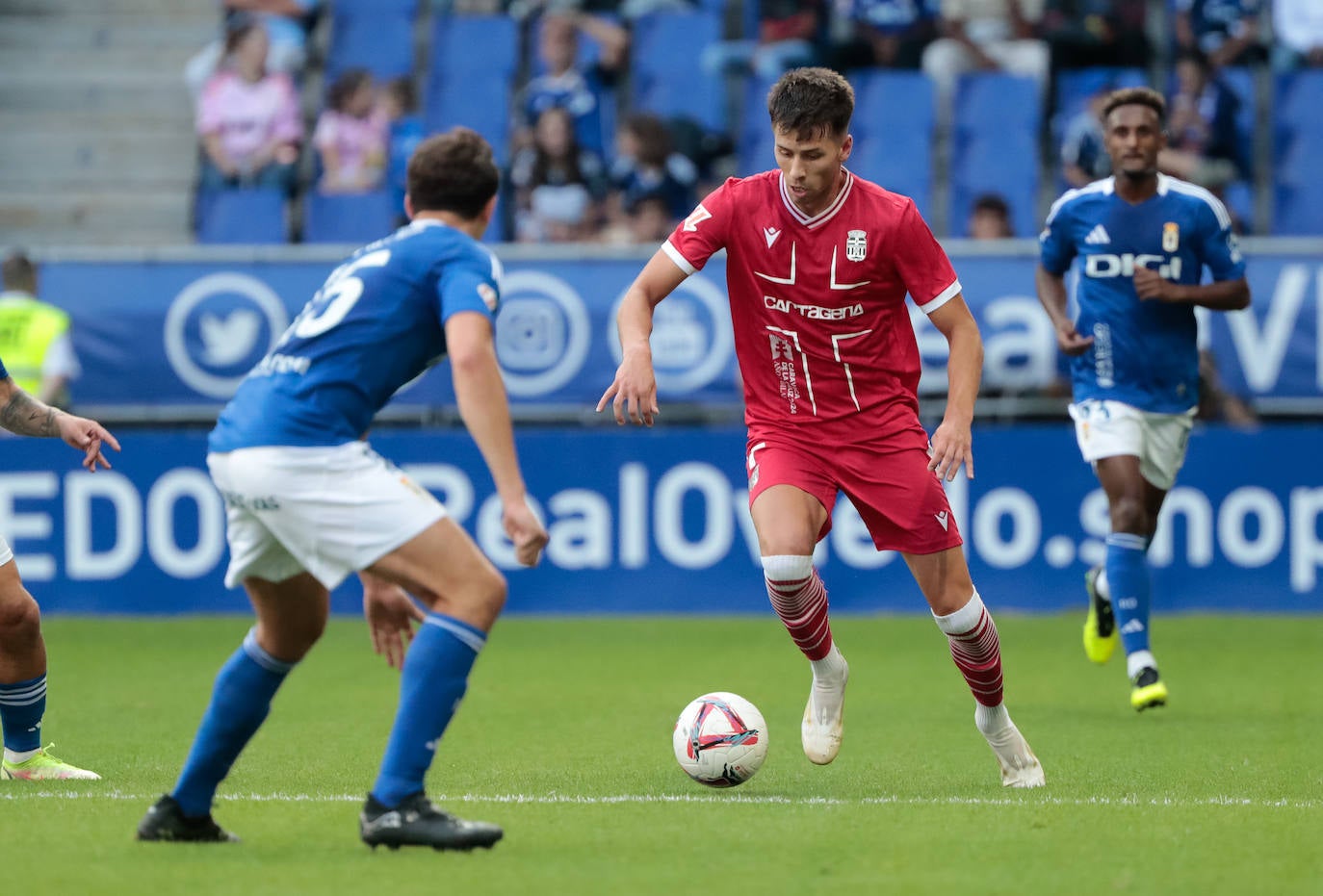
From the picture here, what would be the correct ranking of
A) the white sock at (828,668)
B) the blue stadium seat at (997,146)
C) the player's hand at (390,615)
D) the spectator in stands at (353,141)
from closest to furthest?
the player's hand at (390,615) < the white sock at (828,668) < the blue stadium seat at (997,146) < the spectator in stands at (353,141)

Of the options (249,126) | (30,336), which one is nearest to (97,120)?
(249,126)

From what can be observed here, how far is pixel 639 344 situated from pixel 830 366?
0.81m

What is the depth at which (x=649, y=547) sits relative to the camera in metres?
12.6

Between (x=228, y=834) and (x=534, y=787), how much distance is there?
133 cm

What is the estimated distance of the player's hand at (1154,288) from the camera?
829 cm

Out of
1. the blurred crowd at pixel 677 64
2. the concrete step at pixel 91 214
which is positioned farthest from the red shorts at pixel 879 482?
the concrete step at pixel 91 214

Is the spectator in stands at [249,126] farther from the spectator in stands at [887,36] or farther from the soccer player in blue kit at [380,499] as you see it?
the soccer player in blue kit at [380,499]

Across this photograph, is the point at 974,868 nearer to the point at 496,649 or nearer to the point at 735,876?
the point at 735,876

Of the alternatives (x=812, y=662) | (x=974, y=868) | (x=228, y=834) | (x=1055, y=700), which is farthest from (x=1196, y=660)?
(x=228, y=834)

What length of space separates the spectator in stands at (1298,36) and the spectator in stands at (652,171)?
5.29m

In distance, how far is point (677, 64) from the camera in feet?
54.5

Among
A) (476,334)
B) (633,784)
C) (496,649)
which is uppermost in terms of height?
(476,334)

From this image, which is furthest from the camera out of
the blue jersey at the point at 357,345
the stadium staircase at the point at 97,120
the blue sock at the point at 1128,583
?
the stadium staircase at the point at 97,120

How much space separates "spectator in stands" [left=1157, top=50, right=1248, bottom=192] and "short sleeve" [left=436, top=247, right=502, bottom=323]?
36.9 ft
